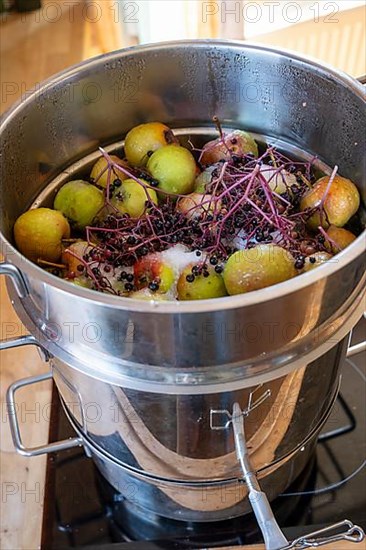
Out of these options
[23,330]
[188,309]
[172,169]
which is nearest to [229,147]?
[172,169]

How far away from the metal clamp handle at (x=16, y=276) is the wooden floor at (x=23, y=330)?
233 millimetres

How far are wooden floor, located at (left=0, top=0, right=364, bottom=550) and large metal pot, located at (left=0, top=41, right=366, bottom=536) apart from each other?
88mm

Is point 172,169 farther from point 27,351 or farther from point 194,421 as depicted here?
point 27,351

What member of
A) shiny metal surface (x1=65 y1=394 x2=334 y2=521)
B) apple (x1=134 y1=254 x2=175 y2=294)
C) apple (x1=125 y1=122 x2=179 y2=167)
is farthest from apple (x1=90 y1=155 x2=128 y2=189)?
shiny metal surface (x1=65 y1=394 x2=334 y2=521)

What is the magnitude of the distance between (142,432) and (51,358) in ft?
0.34

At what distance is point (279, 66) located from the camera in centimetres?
65

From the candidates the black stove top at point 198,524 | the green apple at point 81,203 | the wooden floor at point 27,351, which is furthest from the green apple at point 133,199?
the black stove top at point 198,524

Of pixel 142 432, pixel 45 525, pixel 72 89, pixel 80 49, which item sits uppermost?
pixel 72 89

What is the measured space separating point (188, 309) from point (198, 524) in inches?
15.3

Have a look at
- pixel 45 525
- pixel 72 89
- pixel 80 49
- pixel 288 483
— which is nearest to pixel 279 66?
pixel 72 89

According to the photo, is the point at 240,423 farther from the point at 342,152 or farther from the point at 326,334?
the point at 342,152

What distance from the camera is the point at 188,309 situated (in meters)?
0.41

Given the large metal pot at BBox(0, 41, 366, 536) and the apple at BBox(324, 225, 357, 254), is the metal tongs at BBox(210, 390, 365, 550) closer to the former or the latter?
the large metal pot at BBox(0, 41, 366, 536)

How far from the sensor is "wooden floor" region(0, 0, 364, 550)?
2.37 feet
